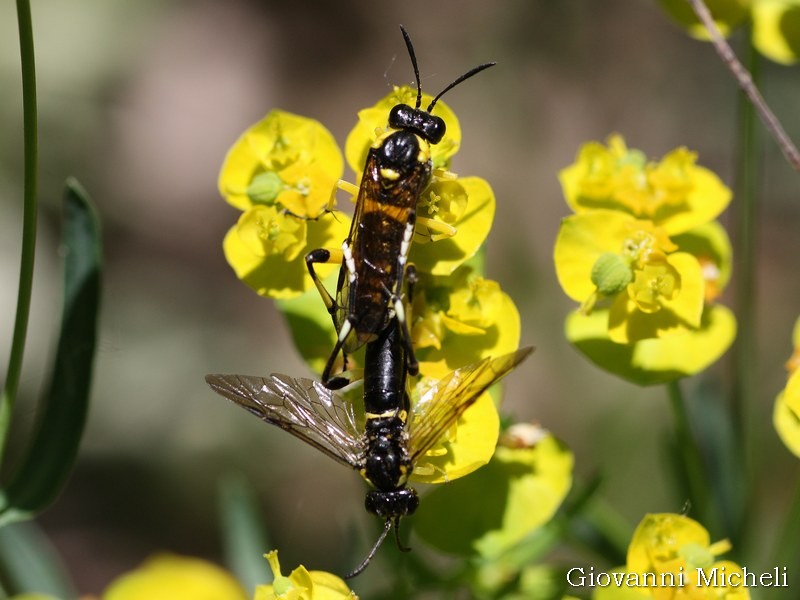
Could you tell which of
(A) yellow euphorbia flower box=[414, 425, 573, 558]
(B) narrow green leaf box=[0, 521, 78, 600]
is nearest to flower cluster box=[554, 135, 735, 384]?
(A) yellow euphorbia flower box=[414, 425, 573, 558]

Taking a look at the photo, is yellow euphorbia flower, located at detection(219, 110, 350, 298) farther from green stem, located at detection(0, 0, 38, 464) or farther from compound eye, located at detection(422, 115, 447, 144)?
green stem, located at detection(0, 0, 38, 464)

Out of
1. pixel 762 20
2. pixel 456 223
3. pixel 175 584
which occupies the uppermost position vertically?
pixel 762 20

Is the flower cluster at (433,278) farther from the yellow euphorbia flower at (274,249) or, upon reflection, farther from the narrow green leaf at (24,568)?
the narrow green leaf at (24,568)

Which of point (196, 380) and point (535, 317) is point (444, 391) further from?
point (196, 380)

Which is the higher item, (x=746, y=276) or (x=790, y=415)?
(x=746, y=276)

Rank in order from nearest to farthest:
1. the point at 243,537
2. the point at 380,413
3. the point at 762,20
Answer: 1. the point at 380,413
2. the point at 762,20
3. the point at 243,537

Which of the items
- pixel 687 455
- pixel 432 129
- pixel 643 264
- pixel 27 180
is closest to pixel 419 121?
pixel 432 129

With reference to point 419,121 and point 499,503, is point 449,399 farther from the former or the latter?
point 419,121

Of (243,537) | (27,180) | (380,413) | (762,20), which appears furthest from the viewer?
(243,537)
